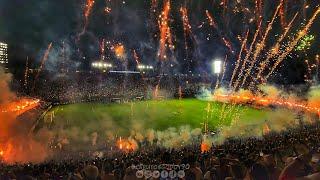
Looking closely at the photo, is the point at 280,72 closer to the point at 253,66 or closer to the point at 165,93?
the point at 253,66

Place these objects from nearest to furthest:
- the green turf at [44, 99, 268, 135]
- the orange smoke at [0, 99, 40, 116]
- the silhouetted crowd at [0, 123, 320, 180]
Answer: the silhouetted crowd at [0, 123, 320, 180] < the orange smoke at [0, 99, 40, 116] < the green turf at [44, 99, 268, 135]

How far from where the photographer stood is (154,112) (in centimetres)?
3284

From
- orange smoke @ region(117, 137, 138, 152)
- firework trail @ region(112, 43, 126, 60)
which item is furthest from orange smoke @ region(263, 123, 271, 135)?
firework trail @ region(112, 43, 126, 60)

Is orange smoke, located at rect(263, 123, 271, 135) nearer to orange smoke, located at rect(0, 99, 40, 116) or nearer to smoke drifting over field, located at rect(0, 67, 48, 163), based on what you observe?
smoke drifting over field, located at rect(0, 67, 48, 163)

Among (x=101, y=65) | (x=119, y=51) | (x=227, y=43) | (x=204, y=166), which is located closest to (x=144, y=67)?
(x=119, y=51)

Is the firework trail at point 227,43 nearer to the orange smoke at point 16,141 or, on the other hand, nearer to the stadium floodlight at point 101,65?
the stadium floodlight at point 101,65

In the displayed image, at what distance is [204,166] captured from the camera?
34.5 feet

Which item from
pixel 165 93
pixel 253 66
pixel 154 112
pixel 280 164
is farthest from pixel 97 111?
pixel 253 66

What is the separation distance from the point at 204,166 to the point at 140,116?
20.8 meters

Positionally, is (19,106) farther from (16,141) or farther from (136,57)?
(136,57)

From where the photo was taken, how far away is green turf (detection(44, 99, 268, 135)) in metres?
27.8

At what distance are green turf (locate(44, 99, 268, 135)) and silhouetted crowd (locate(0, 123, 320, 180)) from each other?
A: 14.7 metres

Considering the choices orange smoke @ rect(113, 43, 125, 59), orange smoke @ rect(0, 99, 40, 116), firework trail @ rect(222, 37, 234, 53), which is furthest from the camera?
orange smoke @ rect(113, 43, 125, 59)

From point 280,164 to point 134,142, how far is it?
44.3 feet
